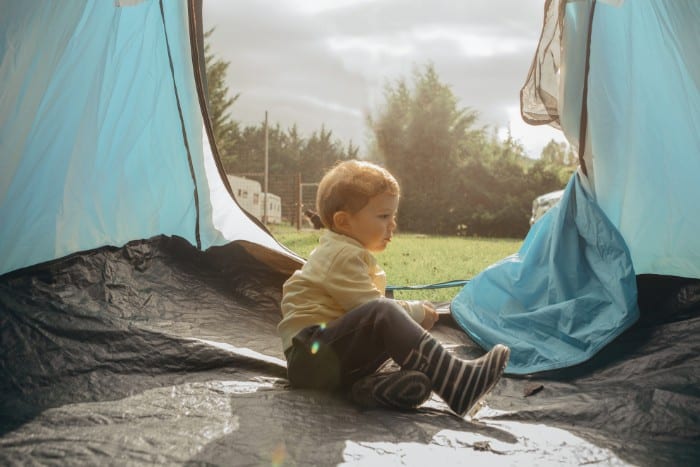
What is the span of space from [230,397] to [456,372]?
1.90 feet

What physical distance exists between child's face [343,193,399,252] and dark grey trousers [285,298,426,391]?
224 millimetres

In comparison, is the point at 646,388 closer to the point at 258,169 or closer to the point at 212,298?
the point at 212,298

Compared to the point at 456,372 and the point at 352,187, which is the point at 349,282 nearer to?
A: the point at 352,187

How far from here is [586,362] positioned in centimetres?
208

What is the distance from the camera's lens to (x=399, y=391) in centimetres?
163

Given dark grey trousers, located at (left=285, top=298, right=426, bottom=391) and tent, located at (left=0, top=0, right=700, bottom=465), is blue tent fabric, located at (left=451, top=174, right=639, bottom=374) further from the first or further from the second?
dark grey trousers, located at (left=285, top=298, right=426, bottom=391)

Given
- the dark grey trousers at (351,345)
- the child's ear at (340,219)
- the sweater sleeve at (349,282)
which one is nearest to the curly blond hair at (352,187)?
the child's ear at (340,219)

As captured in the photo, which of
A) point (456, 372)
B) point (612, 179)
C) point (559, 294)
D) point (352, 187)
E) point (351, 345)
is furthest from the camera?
point (612, 179)

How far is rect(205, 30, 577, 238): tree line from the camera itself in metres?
13.6

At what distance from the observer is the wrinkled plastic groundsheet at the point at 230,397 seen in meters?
1.34

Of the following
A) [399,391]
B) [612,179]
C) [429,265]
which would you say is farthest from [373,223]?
[429,265]

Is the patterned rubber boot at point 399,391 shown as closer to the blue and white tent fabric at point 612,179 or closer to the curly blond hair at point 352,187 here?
the curly blond hair at point 352,187

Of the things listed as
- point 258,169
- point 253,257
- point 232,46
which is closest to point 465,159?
point 232,46

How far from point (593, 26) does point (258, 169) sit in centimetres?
2249
